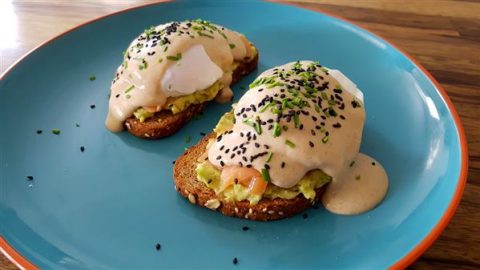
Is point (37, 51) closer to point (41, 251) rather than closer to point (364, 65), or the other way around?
point (41, 251)

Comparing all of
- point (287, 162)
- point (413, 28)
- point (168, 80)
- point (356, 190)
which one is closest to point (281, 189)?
point (287, 162)

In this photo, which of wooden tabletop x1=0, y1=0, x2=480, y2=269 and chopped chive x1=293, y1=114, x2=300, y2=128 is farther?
wooden tabletop x1=0, y1=0, x2=480, y2=269

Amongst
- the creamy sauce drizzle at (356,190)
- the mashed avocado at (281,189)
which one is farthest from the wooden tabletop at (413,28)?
the mashed avocado at (281,189)

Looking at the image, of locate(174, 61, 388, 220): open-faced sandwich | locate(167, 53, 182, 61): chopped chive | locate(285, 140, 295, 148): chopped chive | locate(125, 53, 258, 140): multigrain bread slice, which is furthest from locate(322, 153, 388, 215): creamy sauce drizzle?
locate(167, 53, 182, 61): chopped chive

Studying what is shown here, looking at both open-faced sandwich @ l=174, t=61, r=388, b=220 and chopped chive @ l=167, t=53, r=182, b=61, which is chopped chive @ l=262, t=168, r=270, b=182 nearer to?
open-faced sandwich @ l=174, t=61, r=388, b=220

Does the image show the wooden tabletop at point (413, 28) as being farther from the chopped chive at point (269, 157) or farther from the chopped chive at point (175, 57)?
the chopped chive at point (175, 57)

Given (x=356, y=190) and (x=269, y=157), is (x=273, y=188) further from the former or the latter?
(x=356, y=190)
